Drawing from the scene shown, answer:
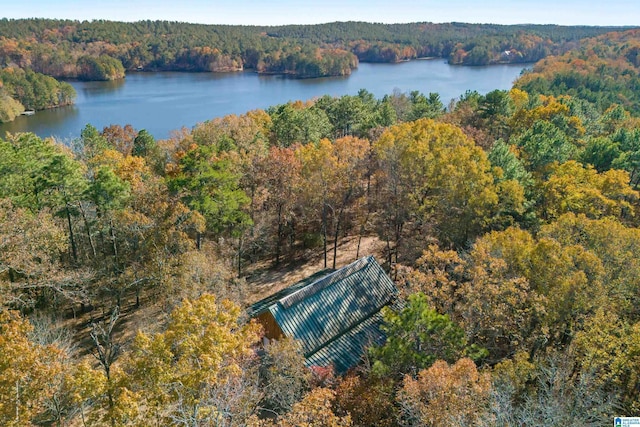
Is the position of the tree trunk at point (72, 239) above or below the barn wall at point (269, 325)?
above

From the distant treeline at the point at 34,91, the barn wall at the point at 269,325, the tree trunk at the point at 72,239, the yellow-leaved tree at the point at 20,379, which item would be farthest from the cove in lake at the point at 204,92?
the yellow-leaved tree at the point at 20,379

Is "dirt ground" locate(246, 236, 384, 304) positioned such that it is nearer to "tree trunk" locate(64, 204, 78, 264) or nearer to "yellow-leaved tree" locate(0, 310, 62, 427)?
"tree trunk" locate(64, 204, 78, 264)

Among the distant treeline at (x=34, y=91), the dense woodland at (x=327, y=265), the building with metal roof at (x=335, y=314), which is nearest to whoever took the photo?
the dense woodland at (x=327, y=265)

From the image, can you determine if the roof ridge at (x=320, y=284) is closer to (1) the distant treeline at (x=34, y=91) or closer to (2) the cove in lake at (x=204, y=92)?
(2) the cove in lake at (x=204, y=92)

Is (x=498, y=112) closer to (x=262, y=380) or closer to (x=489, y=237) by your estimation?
(x=489, y=237)

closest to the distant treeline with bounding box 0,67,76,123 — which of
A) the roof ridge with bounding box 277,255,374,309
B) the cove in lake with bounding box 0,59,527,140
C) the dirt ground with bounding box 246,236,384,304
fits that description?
the cove in lake with bounding box 0,59,527,140

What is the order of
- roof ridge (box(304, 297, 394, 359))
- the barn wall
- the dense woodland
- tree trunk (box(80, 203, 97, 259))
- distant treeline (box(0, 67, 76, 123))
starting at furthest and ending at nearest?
distant treeline (box(0, 67, 76, 123)), tree trunk (box(80, 203, 97, 259)), roof ridge (box(304, 297, 394, 359)), the barn wall, the dense woodland
